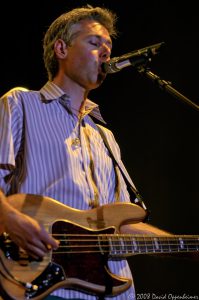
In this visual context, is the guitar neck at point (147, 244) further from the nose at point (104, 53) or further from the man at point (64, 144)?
the nose at point (104, 53)

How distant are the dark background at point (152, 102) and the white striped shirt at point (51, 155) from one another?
118cm

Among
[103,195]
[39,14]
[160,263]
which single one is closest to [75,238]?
[103,195]

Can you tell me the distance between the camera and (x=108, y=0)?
3584mm

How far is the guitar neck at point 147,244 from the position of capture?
6.05ft

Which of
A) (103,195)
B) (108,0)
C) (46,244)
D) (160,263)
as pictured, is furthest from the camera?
(108,0)

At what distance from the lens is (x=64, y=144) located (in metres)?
2.03

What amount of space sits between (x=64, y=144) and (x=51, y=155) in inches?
3.7

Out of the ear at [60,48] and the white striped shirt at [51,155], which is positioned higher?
the ear at [60,48]

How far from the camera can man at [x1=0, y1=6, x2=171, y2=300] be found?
1.71 metres

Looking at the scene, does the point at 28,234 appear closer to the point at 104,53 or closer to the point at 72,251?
the point at 72,251

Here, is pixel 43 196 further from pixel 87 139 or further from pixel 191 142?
pixel 191 142

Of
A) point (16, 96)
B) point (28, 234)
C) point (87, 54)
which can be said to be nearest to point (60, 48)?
point (87, 54)

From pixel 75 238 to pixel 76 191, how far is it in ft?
0.81

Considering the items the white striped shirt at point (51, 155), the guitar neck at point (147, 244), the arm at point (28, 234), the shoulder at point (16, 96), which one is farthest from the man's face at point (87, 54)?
the arm at point (28, 234)
